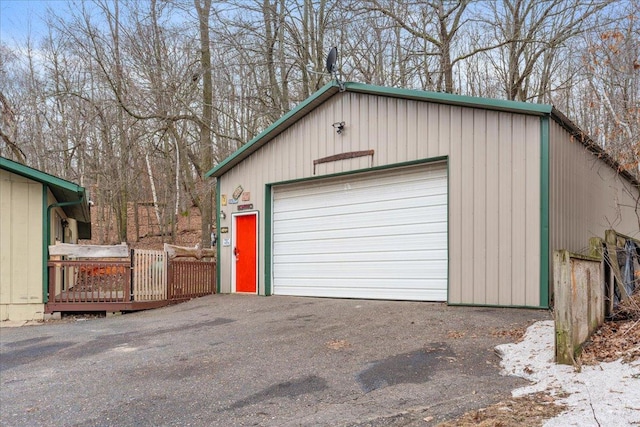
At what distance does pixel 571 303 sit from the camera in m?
4.14

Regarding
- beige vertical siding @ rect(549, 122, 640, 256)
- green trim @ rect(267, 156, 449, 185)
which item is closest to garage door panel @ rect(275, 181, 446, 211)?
green trim @ rect(267, 156, 449, 185)

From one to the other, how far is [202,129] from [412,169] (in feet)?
35.0

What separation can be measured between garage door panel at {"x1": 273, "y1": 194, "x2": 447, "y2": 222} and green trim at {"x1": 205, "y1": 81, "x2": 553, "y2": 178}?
1.61m

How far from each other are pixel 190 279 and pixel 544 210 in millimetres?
8192

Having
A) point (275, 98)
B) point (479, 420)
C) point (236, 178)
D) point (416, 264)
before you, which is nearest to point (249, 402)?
point (479, 420)

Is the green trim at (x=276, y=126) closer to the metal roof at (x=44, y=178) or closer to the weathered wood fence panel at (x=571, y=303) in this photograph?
the metal roof at (x=44, y=178)

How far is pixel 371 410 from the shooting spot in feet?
12.7

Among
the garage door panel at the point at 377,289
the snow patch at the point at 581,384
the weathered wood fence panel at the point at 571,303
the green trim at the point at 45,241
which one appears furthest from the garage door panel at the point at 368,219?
the green trim at the point at 45,241

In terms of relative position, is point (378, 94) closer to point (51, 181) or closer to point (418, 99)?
point (418, 99)

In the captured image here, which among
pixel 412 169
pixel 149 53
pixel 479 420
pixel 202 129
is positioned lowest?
pixel 479 420

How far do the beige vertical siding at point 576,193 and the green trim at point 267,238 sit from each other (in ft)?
20.2

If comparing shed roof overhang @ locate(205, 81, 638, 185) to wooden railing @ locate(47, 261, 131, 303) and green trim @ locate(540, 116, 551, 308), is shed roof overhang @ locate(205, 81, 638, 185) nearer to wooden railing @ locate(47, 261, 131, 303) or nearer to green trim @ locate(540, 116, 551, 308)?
green trim @ locate(540, 116, 551, 308)

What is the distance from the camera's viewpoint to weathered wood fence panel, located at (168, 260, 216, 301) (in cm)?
1153

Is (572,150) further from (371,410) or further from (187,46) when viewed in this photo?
(187,46)
